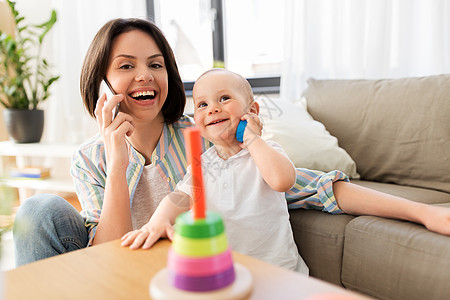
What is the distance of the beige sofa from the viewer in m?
1.04

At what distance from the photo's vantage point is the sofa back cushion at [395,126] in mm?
1623

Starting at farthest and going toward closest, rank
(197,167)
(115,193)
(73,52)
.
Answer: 1. (73,52)
2. (115,193)
3. (197,167)

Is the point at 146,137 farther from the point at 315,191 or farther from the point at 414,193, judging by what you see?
the point at 414,193

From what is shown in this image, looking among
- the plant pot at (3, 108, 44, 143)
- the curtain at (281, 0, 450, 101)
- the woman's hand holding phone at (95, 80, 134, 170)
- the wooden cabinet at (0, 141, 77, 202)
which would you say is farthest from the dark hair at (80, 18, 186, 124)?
the plant pot at (3, 108, 44, 143)

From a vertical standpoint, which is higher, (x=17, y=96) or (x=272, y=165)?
(x=17, y=96)

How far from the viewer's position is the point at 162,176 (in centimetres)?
130

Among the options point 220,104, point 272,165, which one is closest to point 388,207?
point 272,165

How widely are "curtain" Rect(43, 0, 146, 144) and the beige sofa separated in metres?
2.08

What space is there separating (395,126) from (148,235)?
1287 mm

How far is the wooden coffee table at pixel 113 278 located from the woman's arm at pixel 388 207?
0.60m

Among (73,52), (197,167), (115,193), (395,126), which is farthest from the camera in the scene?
(73,52)

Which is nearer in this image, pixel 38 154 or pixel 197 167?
pixel 197 167

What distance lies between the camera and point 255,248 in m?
1.05

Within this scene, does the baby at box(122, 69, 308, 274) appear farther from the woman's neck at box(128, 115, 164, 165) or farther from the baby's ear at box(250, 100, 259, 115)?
the woman's neck at box(128, 115, 164, 165)
